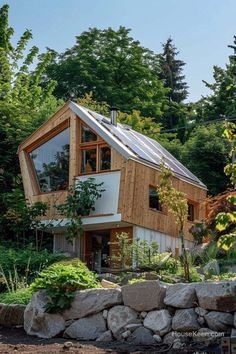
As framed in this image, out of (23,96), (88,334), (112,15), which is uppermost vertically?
(23,96)

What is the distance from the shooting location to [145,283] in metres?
8.95

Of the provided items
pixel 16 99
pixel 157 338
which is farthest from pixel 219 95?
pixel 157 338

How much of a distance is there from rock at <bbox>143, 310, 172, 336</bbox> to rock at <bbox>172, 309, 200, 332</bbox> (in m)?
0.11

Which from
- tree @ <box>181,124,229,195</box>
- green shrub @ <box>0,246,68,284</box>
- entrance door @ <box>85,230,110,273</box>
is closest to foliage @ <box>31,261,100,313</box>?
green shrub @ <box>0,246,68,284</box>

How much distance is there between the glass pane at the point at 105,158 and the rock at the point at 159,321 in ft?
31.5

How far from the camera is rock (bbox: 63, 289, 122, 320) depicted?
29.9 ft

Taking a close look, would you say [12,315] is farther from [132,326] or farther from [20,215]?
[20,215]

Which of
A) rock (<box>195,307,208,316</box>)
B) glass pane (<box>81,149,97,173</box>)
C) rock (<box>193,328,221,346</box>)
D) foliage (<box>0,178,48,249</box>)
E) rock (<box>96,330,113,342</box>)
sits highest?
glass pane (<box>81,149,97,173</box>)

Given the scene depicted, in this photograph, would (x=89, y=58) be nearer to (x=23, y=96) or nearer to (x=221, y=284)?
(x=23, y=96)

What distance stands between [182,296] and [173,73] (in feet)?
121

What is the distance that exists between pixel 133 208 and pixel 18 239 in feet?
11.3

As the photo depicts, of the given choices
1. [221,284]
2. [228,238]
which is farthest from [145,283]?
[228,238]

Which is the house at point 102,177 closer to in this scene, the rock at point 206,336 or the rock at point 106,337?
the rock at point 106,337

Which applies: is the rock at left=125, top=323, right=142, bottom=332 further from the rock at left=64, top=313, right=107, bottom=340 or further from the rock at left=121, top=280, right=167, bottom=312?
the rock at left=64, top=313, right=107, bottom=340
